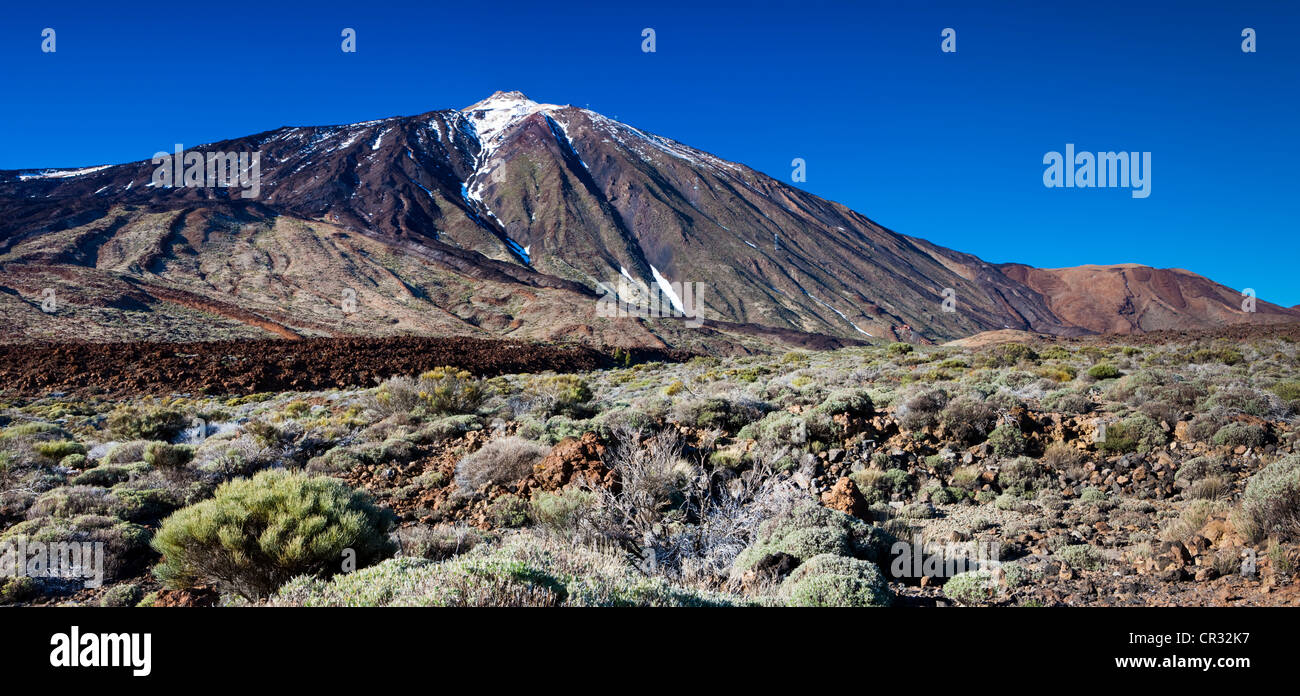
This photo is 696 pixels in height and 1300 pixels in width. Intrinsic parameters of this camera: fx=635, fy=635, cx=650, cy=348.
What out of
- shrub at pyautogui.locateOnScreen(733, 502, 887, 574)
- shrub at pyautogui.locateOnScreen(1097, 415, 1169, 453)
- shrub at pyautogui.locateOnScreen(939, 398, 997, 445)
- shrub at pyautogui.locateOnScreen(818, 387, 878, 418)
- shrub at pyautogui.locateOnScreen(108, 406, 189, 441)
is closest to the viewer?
shrub at pyautogui.locateOnScreen(733, 502, 887, 574)

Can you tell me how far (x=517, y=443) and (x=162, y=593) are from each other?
13.7 ft

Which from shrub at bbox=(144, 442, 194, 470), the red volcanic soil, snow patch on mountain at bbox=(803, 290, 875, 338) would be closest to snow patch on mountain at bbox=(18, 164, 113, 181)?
the red volcanic soil

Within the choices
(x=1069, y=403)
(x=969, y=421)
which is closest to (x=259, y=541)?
(x=969, y=421)

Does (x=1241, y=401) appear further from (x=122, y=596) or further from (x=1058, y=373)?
(x=122, y=596)

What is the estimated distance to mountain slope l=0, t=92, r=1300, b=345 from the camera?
46.7 meters

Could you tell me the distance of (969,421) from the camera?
8531mm

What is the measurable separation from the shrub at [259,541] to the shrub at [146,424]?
834 cm

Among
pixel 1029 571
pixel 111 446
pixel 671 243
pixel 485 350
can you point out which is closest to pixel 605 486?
pixel 1029 571

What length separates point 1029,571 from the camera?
4.81m

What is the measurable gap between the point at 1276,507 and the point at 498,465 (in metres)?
7.21

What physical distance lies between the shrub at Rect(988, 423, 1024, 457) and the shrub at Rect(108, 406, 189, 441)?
13.5 metres

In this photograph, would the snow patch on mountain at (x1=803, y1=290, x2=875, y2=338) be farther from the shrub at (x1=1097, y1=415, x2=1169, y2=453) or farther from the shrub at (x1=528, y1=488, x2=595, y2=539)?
the shrub at (x1=528, y1=488, x2=595, y2=539)

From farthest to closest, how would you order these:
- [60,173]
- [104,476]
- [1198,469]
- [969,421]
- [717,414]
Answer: [60,173], [717,414], [969,421], [104,476], [1198,469]
